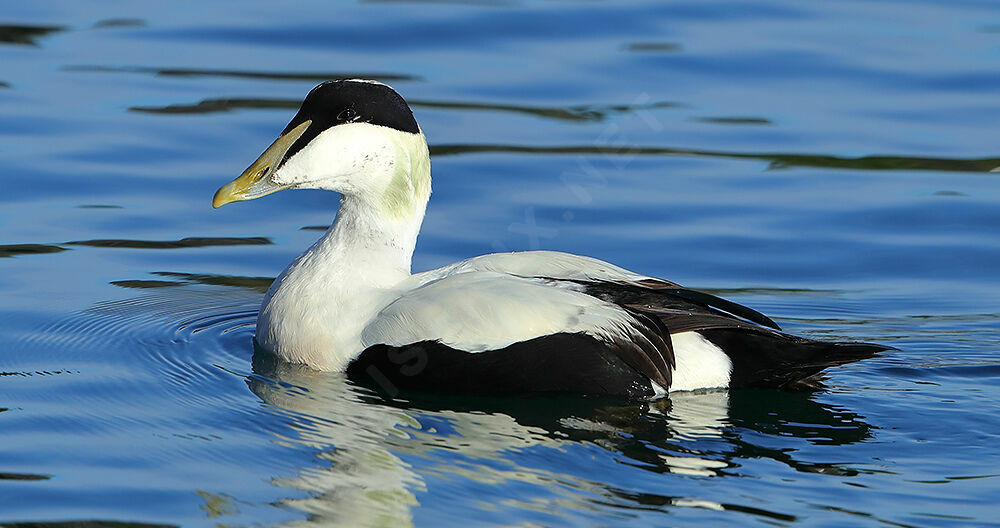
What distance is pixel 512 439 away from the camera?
5.27 m

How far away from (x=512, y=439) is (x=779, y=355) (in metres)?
1.12

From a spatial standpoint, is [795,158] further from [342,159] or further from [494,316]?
[494,316]

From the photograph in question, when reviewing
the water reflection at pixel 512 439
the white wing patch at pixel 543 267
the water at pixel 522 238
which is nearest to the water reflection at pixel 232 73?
the water at pixel 522 238

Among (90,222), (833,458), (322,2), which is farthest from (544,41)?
(833,458)

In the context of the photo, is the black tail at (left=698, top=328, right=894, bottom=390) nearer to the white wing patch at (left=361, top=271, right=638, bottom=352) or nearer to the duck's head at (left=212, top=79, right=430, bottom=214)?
the white wing patch at (left=361, top=271, right=638, bottom=352)

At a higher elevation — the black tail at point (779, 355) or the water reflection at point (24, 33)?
the water reflection at point (24, 33)

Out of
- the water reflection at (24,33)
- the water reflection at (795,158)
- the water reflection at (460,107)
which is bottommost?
the water reflection at (795,158)

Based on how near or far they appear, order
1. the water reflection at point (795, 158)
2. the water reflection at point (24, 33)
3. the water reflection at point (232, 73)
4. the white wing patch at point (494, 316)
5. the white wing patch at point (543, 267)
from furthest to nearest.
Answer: the water reflection at point (24, 33) → the water reflection at point (232, 73) → the water reflection at point (795, 158) → the white wing patch at point (543, 267) → the white wing patch at point (494, 316)

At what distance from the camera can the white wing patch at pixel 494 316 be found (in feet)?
18.2

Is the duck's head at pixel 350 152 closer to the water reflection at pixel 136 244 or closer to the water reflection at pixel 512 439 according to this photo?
the water reflection at pixel 512 439

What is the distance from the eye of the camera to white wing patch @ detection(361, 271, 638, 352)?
5.55 m

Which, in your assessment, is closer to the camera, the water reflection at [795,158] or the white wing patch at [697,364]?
the white wing patch at [697,364]

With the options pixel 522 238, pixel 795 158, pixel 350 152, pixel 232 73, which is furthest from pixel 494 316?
pixel 232 73

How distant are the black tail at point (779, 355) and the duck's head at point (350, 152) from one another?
128 centimetres
